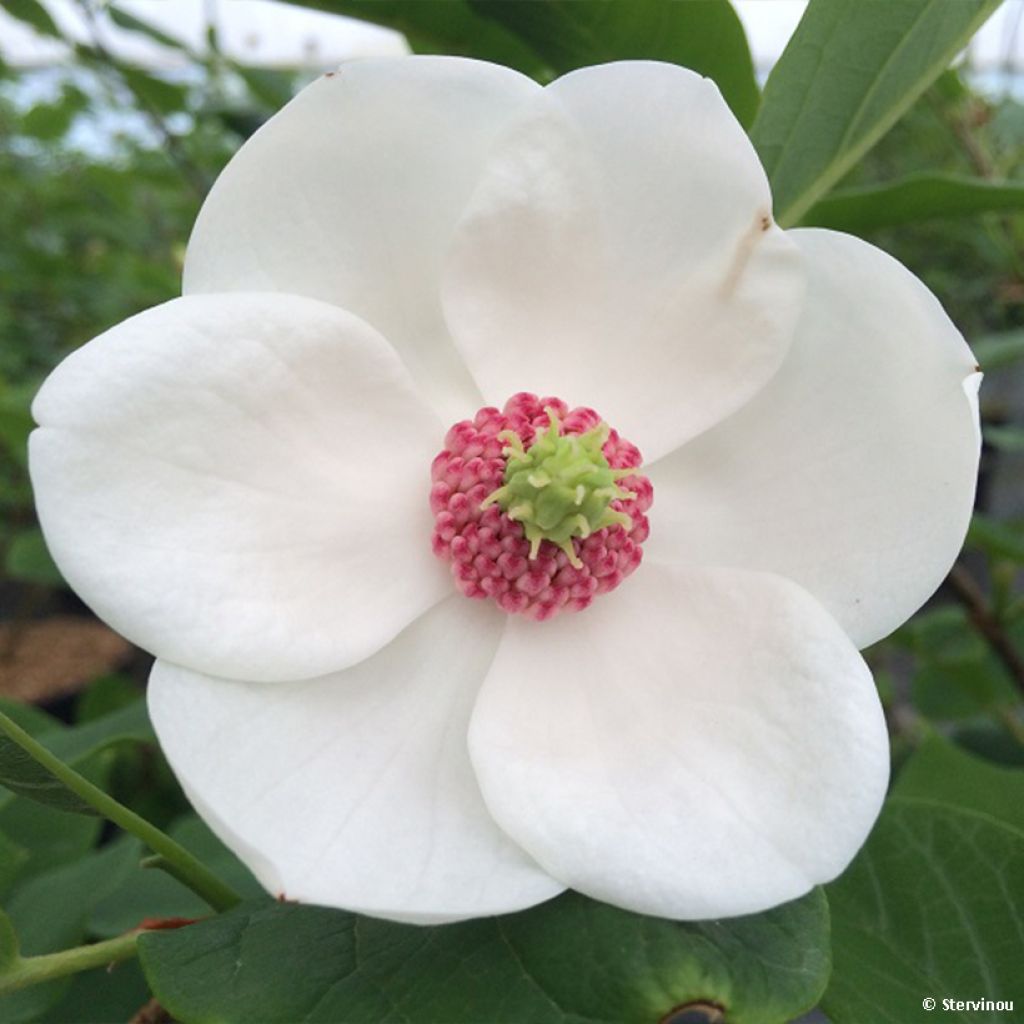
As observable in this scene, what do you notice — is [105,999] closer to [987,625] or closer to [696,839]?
[696,839]

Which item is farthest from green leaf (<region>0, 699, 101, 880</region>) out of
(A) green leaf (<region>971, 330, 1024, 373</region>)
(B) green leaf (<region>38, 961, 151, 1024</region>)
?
(A) green leaf (<region>971, 330, 1024, 373</region>)

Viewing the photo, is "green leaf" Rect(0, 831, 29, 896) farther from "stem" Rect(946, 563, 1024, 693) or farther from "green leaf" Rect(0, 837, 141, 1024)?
"stem" Rect(946, 563, 1024, 693)

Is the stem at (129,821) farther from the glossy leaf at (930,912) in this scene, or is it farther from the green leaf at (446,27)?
the green leaf at (446,27)

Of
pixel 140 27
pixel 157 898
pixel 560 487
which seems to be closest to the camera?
pixel 560 487

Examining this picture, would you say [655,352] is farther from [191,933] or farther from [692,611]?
[191,933]

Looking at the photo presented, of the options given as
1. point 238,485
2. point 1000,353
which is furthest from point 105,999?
point 1000,353
